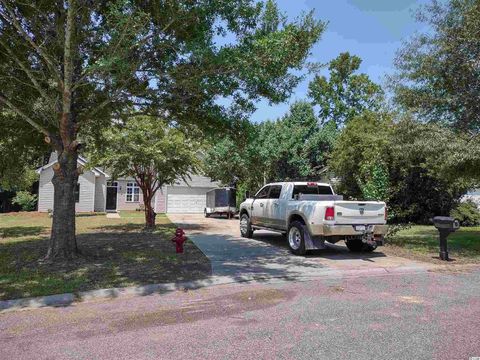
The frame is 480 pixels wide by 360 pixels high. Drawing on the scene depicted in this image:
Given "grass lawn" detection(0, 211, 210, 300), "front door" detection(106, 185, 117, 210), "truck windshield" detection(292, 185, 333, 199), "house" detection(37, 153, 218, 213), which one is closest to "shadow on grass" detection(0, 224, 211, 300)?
"grass lawn" detection(0, 211, 210, 300)

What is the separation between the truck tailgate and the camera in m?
10.4

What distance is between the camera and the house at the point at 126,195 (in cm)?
3112

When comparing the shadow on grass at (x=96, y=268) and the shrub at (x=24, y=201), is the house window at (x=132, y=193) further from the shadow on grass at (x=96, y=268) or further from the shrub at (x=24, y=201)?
the shadow on grass at (x=96, y=268)

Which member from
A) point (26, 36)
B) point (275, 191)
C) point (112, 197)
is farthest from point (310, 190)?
point (112, 197)

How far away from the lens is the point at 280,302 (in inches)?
255

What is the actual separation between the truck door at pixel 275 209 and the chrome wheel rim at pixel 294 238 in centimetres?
65

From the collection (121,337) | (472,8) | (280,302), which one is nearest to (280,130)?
(472,8)

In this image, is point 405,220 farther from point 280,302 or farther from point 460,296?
point 280,302

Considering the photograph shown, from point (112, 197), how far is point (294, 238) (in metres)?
25.3

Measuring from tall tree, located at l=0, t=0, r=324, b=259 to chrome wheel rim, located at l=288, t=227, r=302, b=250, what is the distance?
353 centimetres

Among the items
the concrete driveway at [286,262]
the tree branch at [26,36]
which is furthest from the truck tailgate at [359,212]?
the tree branch at [26,36]

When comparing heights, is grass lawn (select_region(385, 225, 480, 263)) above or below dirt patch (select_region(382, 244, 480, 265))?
above

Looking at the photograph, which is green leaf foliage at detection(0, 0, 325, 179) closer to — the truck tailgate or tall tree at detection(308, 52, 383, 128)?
the truck tailgate

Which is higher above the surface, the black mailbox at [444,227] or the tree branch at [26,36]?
the tree branch at [26,36]
